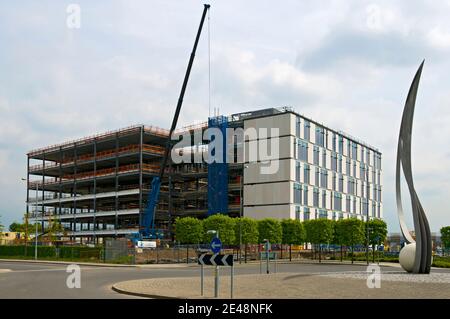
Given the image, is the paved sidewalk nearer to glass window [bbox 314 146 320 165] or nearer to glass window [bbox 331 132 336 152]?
glass window [bbox 314 146 320 165]

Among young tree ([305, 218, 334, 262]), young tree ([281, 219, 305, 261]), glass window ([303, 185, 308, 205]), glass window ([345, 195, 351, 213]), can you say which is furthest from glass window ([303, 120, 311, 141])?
young tree ([281, 219, 305, 261])

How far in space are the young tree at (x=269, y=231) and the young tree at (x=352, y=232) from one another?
780 centimetres

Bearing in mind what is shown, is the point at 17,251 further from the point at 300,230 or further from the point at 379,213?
the point at 379,213

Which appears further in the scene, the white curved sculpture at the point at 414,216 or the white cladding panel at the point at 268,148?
the white cladding panel at the point at 268,148

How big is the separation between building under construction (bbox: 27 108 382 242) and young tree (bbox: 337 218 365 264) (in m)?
15.8

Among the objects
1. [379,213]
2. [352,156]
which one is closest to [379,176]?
[379,213]

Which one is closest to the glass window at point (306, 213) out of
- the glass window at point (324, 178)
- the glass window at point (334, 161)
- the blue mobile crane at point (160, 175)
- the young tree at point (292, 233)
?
the glass window at point (324, 178)

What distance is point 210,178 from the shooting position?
91312 millimetres

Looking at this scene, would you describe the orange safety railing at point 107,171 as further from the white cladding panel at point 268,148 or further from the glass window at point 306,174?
the glass window at point 306,174

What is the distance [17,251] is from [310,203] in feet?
148

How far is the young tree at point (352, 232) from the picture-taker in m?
68.6

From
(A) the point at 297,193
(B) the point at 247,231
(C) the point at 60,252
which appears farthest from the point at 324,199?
(C) the point at 60,252

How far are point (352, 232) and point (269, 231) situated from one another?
32.8ft

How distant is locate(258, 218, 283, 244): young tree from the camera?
2724 inches
